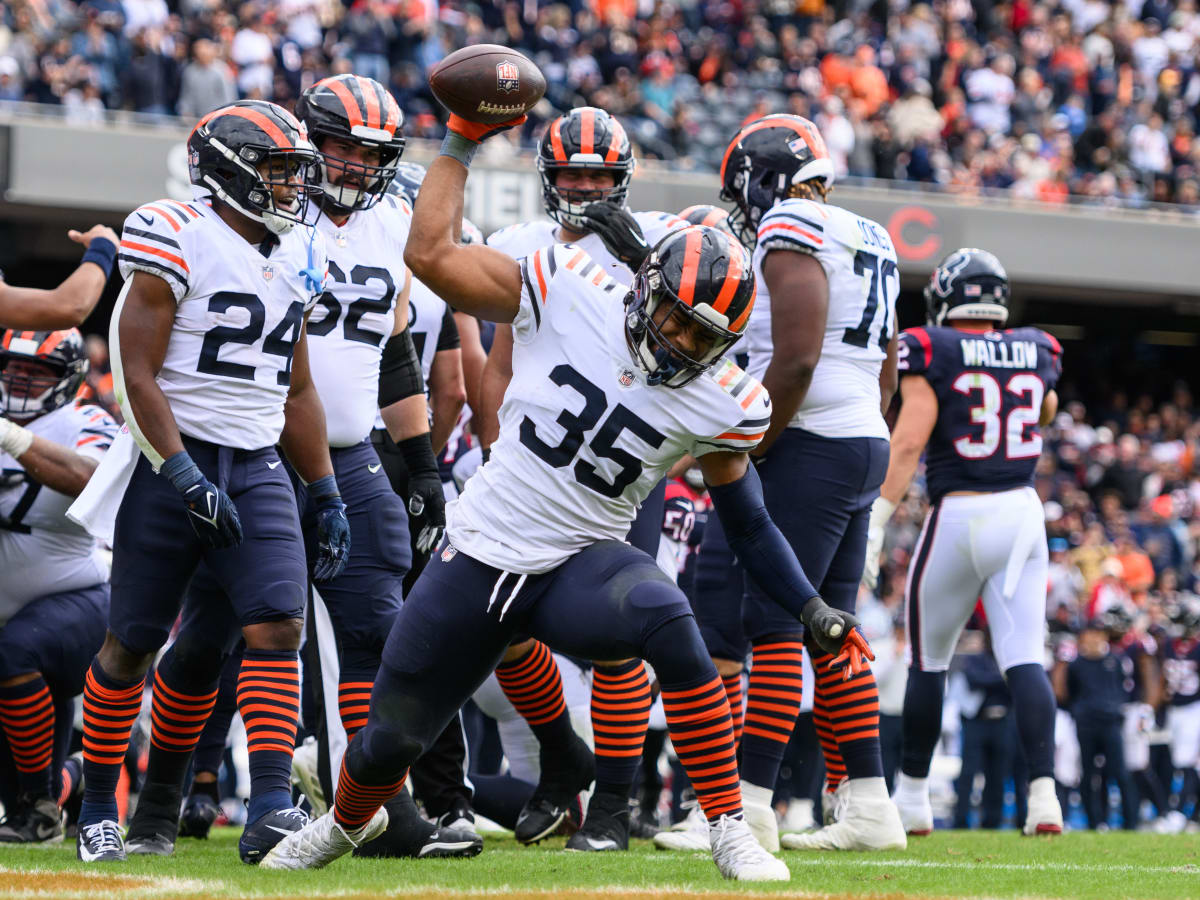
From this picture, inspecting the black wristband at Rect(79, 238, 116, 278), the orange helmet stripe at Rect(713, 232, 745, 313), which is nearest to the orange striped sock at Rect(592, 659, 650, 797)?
the orange helmet stripe at Rect(713, 232, 745, 313)

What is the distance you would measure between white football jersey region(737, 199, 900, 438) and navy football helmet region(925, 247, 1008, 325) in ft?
3.84

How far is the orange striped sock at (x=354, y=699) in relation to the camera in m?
4.68

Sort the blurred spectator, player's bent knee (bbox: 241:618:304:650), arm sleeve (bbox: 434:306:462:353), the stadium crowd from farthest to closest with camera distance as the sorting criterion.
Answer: the stadium crowd → the blurred spectator → arm sleeve (bbox: 434:306:462:353) → player's bent knee (bbox: 241:618:304:650)

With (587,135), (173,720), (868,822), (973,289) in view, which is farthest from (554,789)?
(973,289)

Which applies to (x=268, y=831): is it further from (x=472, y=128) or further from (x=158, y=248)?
(x=472, y=128)

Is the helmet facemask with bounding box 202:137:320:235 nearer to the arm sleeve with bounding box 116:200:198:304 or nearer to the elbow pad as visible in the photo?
the arm sleeve with bounding box 116:200:198:304

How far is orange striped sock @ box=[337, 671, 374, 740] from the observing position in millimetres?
4676

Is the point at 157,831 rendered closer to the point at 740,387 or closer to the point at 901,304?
the point at 740,387

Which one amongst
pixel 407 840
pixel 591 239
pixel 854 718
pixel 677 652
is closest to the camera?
pixel 677 652

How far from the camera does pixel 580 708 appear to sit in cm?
615

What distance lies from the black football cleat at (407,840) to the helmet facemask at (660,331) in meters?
1.52

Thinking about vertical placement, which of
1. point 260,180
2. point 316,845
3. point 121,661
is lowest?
point 316,845

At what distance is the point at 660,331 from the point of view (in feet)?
12.5

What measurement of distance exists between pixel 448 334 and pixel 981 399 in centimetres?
204
